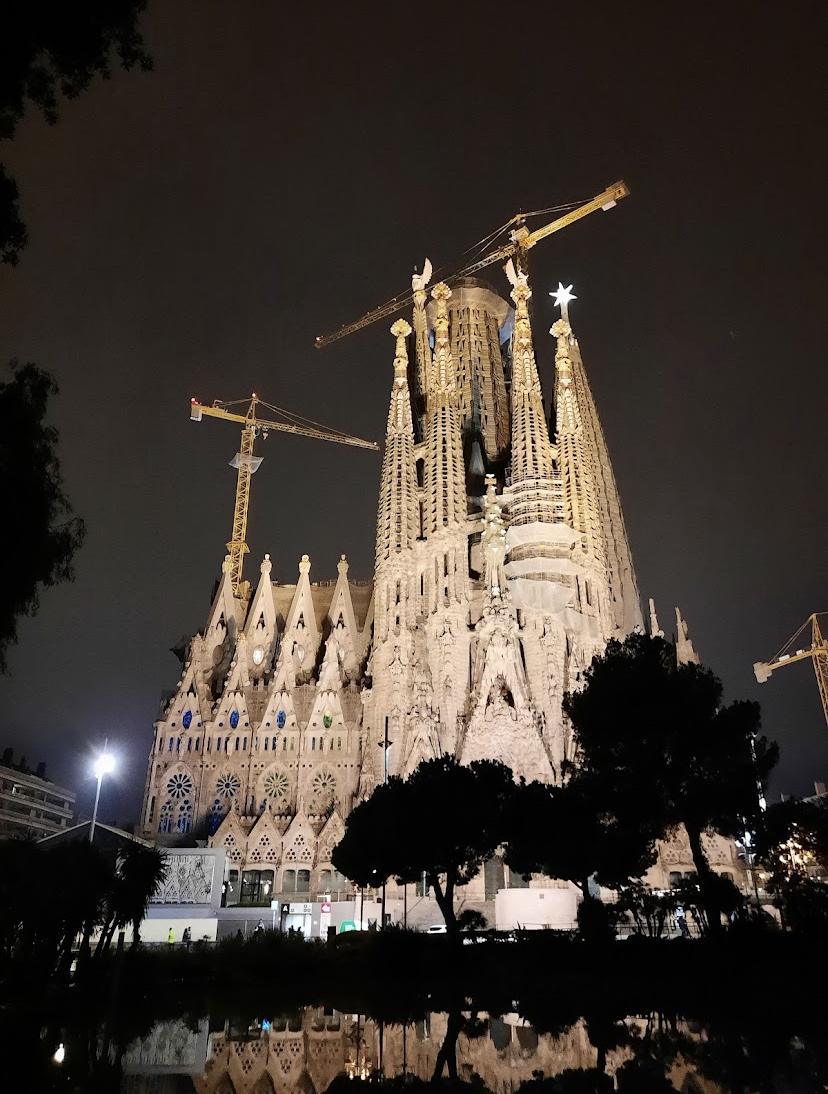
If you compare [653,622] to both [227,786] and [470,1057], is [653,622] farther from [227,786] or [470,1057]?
[470,1057]

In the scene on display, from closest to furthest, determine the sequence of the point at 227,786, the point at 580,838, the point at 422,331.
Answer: the point at 580,838 < the point at 227,786 < the point at 422,331

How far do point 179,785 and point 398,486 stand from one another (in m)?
29.5

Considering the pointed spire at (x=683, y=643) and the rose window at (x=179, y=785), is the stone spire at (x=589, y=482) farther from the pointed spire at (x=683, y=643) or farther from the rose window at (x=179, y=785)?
the rose window at (x=179, y=785)

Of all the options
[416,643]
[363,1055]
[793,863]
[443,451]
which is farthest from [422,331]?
[363,1055]

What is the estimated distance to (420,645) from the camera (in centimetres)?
6025

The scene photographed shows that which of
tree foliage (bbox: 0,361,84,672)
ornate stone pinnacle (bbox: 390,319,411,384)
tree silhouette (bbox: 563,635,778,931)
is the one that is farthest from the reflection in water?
ornate stone pinnacle (bbox: 390,319,411,384)

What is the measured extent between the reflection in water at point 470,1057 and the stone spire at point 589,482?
50092 mm

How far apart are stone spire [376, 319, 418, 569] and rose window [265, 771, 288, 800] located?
18.1 m

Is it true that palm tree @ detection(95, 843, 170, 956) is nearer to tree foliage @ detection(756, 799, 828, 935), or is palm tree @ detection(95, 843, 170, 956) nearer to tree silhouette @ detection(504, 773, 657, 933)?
tree silhouette @ detection(504, 773, 657, 933)

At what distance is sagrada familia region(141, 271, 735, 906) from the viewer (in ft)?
186

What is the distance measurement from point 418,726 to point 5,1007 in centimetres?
3742

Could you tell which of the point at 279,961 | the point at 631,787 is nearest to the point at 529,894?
the point at 631,787

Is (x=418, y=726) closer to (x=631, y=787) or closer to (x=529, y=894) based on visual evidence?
(x=529, y=894)

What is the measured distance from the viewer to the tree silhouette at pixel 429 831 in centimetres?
3167
